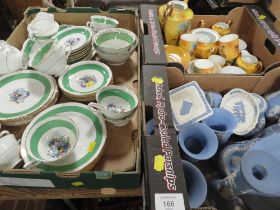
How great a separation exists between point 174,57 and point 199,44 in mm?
138

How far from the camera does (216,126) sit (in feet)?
2.62

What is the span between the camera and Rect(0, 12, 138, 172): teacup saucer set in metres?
0.64

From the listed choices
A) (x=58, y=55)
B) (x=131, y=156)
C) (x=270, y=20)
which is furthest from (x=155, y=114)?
(x=270, y=20)

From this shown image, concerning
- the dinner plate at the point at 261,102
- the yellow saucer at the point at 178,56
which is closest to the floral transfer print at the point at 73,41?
the yellow saucer at the point at 178,56

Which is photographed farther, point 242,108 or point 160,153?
point 242,108

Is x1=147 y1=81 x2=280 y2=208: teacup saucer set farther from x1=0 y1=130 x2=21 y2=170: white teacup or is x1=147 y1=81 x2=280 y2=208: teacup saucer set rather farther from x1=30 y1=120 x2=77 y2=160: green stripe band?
x1=0 y1=130 x2=21 y2=170: white teacup

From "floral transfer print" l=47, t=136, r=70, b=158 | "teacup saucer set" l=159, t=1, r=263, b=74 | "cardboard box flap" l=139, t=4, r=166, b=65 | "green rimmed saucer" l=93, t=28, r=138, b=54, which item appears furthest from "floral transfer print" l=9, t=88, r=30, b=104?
"teacup saucer set" l=159, t=1, r=263, b=74

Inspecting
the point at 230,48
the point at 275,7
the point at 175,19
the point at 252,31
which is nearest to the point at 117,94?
the point at 175,19

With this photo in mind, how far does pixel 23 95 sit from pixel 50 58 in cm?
16

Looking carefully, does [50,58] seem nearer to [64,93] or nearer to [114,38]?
[64,93]

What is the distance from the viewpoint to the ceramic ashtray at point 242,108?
0.84 meters

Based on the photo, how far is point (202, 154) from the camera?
650 mm

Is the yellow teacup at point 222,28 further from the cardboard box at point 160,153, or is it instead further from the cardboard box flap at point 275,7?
the cardboard box at point 160,153

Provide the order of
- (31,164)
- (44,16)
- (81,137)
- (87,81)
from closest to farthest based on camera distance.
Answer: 1. (31,164)
2. (81,137)
3. (87,81)
4. (44,16)
